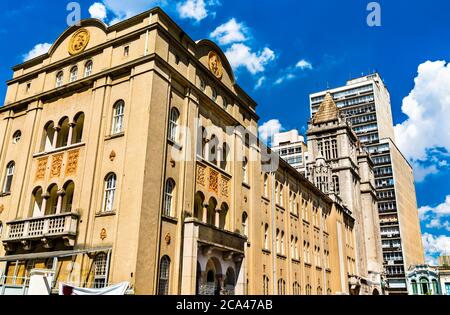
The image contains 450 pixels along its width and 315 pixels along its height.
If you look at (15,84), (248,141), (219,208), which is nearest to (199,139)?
(219,208)

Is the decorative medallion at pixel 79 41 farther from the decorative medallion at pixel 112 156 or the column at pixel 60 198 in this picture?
the column at pixel 60 198

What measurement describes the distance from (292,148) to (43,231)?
4292 inches

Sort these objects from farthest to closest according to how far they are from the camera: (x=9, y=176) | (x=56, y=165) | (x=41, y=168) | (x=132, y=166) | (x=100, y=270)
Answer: (x=9, y=176)
(x=41, y=168)
(x=56, y=165)
(x=132, y=166)
(x=100, y=270)

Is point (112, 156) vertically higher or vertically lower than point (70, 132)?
lower

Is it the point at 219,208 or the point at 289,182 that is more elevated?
the point at 289,182

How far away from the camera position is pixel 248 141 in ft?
104

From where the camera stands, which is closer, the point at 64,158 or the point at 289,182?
the point at 64,158

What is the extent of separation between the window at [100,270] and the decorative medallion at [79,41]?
45.1 feet

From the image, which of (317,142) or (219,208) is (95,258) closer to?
(219,208)

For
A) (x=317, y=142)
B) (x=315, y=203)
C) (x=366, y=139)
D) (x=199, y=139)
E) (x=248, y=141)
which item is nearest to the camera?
(x=199, y=139)

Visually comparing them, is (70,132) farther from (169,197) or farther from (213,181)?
(213,181)

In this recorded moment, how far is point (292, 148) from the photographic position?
126m

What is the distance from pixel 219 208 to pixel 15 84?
56.9 feet

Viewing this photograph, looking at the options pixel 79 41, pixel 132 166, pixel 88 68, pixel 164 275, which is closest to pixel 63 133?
pixel 88 68
